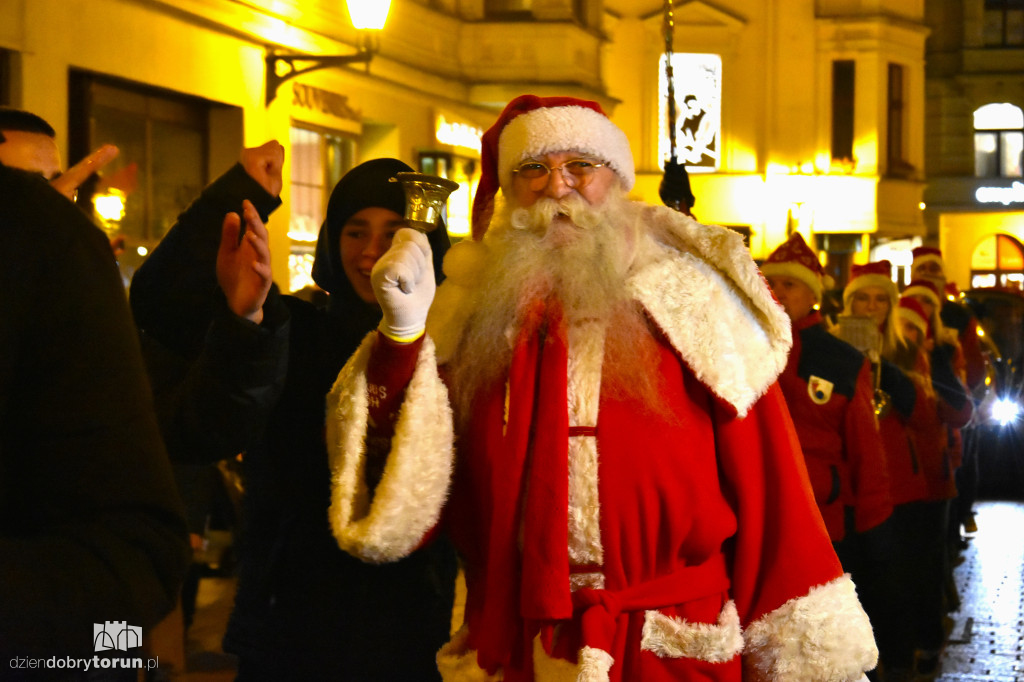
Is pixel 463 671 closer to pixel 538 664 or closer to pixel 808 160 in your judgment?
pixel 538 664

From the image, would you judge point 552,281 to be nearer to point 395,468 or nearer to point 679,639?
point 395,468

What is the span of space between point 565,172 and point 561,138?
0.08 metres

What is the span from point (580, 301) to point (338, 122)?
1078cm

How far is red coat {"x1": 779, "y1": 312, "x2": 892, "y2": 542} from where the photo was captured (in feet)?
18.2

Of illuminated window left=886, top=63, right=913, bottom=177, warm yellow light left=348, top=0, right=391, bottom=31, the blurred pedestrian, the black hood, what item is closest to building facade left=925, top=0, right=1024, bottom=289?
illuminated window left=886, top=63, right=913, bottom=177

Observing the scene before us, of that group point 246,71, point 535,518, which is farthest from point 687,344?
point 246,71

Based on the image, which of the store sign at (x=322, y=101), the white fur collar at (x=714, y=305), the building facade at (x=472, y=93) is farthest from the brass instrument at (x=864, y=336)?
the store sign at (x=322, y=101)

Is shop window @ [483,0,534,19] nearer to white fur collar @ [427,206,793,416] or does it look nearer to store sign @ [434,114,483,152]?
store sign @ [434,114,483,152]

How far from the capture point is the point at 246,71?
11.7 metres

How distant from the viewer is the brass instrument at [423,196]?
263 cm

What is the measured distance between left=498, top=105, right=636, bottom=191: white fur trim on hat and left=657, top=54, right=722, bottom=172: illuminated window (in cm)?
2529

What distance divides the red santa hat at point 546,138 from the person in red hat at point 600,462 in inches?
6.4

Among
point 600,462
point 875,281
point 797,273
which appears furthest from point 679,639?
point 875,281

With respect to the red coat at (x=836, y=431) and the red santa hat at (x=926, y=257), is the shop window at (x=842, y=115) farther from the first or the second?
the red coat at (x=836, y=431)
